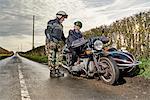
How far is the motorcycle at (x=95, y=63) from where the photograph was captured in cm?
941

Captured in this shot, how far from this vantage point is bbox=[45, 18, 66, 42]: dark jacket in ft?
38.3

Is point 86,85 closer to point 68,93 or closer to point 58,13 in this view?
point 68,93

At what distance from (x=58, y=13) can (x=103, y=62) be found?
2799 millimetres

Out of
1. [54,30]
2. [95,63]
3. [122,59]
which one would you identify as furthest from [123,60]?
[54,30]

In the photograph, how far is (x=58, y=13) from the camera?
1177 centimetres

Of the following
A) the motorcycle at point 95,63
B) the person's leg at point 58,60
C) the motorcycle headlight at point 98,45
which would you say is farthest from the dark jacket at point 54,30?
the motorcycle headlight at point 98,45

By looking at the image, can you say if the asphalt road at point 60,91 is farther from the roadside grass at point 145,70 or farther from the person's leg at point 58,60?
the roadside grass at point 145,70

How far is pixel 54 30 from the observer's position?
1172cm

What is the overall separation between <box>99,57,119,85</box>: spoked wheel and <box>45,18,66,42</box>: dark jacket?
2265 mm

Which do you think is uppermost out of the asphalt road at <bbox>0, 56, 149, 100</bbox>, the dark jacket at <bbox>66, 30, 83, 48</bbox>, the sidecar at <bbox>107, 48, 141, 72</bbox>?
the dark jacket at <bbox>66, 30, 83, 48</bbox>

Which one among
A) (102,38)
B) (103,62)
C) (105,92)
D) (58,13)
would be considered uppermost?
(58,13)

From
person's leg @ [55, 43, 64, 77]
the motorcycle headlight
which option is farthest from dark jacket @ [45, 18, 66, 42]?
the motorcycle headlight

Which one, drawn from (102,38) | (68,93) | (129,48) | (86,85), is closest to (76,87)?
(86,85)

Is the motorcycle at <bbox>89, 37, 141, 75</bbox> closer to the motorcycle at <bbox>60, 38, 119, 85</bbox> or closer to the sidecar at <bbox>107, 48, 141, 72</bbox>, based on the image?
the sidecar at <bbox>107, 48, 141, 72</bbox>
